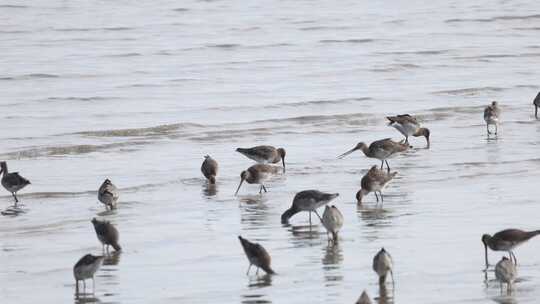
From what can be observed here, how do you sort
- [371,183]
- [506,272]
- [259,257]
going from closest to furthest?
[506,272] < [259,257] < [371,183]

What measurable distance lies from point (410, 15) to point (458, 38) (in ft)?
26.9

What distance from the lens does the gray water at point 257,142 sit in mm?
13766

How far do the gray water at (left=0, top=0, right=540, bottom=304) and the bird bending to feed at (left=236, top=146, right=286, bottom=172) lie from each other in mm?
335

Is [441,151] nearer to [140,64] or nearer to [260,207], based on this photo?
[260,207]

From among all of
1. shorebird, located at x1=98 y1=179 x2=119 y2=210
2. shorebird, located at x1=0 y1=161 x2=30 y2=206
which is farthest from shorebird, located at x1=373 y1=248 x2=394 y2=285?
shorebird, located at x1=0 y1=161 x2=30 y2=206

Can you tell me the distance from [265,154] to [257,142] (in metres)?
4.17

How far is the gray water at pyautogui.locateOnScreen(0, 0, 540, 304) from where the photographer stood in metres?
13.8

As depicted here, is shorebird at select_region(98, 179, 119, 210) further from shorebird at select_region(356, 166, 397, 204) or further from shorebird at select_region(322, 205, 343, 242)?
shorebird at select_region(322, 205, 343, 242)

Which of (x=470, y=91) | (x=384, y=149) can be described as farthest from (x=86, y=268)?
(x=470, y=91)

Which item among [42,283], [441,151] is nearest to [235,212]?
[42,283]

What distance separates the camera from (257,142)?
25719 mm

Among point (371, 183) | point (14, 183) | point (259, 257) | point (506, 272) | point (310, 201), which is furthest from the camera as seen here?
point (14, 183)

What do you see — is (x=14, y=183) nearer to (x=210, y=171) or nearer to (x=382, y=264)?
(x=210, y=171)

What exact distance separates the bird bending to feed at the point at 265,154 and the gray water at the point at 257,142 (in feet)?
1.10
